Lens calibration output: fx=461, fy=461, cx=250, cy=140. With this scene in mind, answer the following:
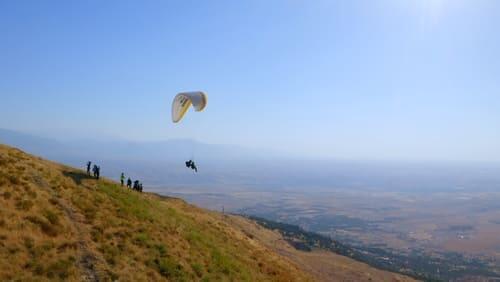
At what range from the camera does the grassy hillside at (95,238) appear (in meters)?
19.8

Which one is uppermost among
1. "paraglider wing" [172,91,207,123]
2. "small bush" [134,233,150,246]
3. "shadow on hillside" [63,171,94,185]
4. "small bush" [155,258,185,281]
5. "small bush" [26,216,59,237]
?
"paraglider wing" [172,91,207,123]

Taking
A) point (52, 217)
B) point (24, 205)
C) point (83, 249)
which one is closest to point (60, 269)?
point (83, 249)

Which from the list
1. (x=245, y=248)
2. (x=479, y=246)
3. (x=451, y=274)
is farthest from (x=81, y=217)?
(x=479, y=246)

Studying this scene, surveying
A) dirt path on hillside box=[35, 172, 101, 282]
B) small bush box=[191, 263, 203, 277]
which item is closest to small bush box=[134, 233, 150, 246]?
dirt path on hillside box=[35, 172, 101, 282]

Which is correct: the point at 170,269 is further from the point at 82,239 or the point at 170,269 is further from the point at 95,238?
the point at 82,239

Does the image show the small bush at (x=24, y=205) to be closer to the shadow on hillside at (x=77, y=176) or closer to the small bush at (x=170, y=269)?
the small bush at (x=170, y=269)

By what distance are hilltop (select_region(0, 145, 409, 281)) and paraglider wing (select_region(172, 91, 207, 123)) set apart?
23.9ft

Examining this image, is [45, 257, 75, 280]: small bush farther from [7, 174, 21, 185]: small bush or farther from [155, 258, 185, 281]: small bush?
[7, 174, 21, 185]: small bush

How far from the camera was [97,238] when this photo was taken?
2302 centimetres

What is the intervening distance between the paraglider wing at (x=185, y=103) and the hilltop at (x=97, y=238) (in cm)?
730

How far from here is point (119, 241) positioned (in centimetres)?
2377

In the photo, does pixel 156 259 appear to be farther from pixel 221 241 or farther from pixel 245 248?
pixel 245 248

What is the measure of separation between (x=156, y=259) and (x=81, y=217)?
5113mm

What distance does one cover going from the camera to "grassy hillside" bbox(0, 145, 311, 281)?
19766 millimetres
